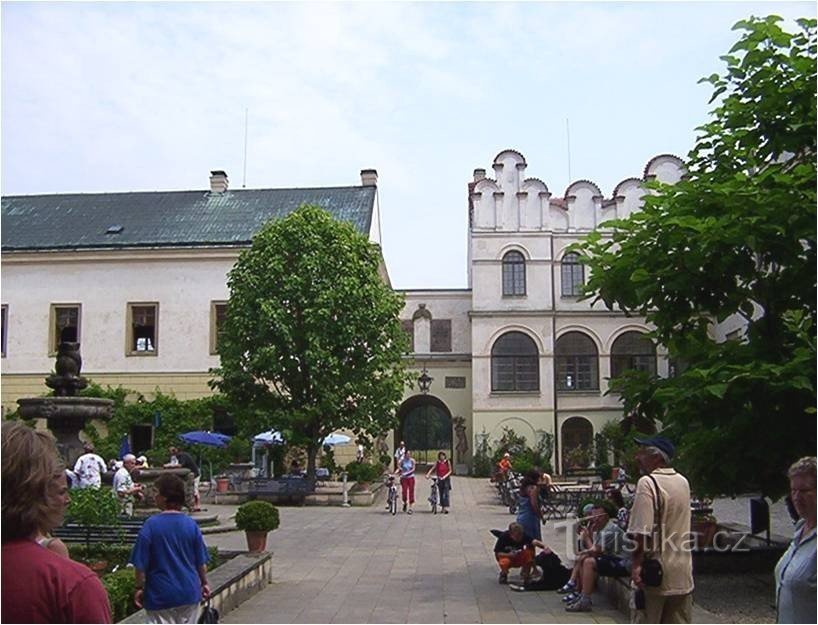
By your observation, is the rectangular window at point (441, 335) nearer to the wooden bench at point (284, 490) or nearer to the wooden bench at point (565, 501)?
the wooden bench at point (284, 490)

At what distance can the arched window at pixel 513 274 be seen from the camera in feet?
147

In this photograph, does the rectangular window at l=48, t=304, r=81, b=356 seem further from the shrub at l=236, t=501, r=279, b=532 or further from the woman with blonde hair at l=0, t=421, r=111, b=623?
the woman with blonde hair at l=0, t=421, r=111, b=623

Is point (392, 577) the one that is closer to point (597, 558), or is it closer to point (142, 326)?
point (597, 558)

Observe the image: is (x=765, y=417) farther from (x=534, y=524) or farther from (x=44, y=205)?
(x=44, y=205)

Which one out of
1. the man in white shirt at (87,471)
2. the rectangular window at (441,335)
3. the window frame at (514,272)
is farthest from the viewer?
the rectangular window at (441,335)

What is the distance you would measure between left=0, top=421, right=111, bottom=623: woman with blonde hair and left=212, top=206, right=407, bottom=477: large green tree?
25.4m

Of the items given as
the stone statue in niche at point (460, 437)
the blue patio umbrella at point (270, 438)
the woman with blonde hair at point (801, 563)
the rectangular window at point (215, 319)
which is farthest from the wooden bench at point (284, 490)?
the woman with blonde hair at point (801, 563)

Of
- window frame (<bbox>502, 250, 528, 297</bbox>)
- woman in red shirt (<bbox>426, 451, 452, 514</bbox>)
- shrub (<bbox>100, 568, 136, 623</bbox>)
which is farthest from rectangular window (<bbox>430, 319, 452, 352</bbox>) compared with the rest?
shrub (<bbox>100, 568, 136, 623</bbox>)

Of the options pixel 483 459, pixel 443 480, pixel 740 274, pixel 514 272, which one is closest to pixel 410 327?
pixel 514 272

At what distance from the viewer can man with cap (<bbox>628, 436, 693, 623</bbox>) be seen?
272 inches

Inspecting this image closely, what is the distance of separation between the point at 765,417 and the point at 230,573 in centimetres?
633

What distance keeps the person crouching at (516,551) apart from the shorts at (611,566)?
208 centimetres

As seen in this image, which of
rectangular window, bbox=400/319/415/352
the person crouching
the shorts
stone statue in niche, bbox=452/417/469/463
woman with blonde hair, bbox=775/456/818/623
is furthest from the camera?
rectangular window, bbox=400/319/415/352

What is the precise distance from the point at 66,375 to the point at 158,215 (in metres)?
24.0
